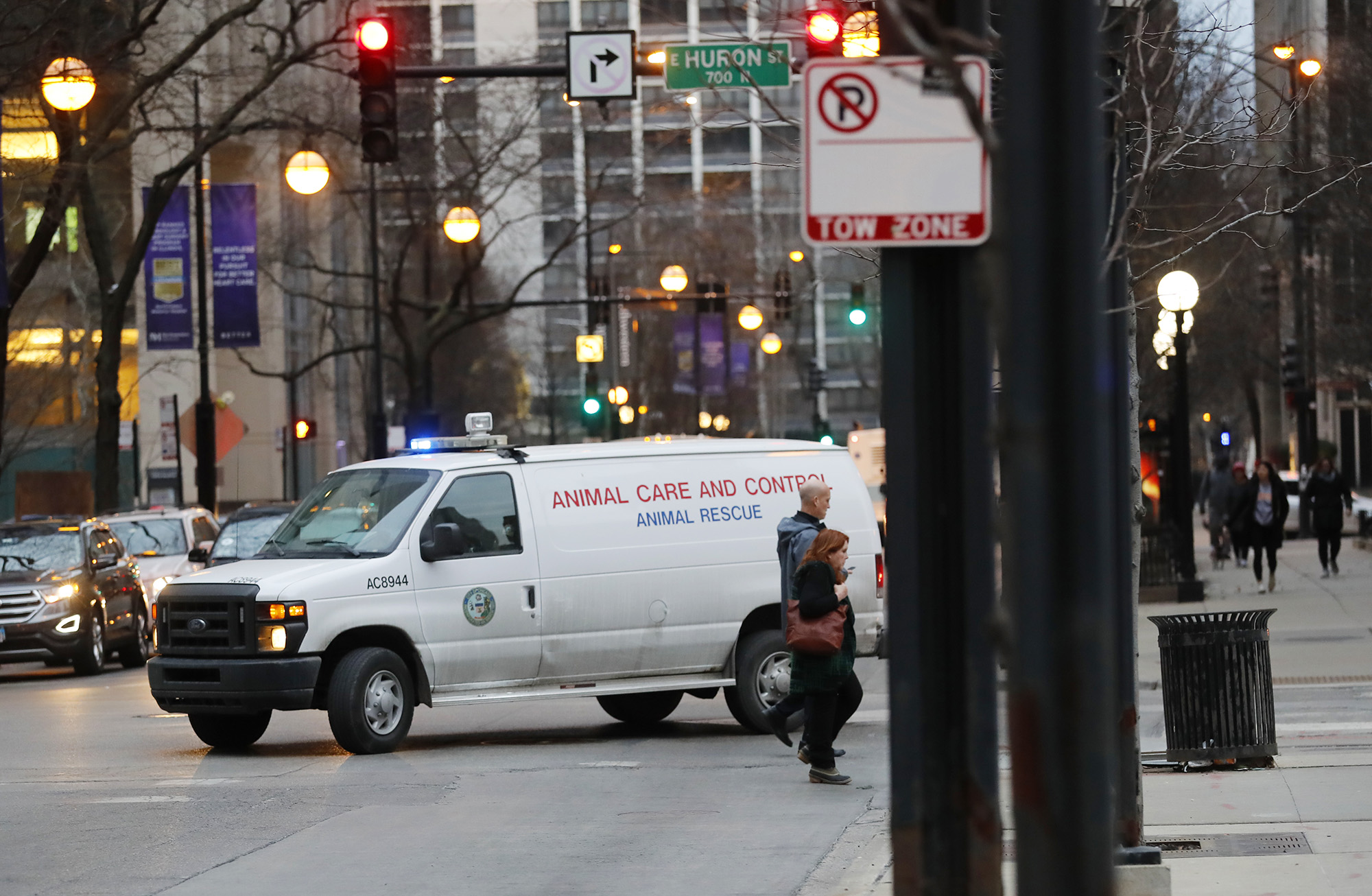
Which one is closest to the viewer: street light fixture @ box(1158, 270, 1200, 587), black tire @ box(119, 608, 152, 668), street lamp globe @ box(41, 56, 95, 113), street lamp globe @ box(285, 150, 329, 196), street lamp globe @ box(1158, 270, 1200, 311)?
street lamp globe @ box(41, 56, 95, 113)

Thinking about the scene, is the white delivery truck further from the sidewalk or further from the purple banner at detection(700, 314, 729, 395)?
the purple banner at detection(700, 314, 729, 395)

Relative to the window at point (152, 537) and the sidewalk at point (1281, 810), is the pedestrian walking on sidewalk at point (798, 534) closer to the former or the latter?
the sidewalk at point (1281, 810)

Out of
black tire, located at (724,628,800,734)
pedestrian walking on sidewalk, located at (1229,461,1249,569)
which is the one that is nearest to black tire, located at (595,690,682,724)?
black tire, located at (724,628,800,734)

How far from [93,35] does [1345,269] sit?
24.2m

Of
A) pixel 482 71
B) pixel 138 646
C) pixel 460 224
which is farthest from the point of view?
pixel 460 224

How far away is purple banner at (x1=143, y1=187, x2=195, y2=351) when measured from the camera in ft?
105

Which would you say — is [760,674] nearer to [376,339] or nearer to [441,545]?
[441,545]

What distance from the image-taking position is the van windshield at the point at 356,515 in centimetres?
1449

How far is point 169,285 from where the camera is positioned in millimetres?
32125

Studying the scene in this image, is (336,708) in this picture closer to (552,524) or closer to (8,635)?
(552,524)

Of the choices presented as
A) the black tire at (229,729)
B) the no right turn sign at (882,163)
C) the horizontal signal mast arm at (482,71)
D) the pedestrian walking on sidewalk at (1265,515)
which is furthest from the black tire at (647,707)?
the pedestrian walking on sidewalk at (1265,515)

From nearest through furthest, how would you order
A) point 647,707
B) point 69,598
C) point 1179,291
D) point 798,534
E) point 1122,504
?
point 1122,504 → point 798,534 → point 647,707 → point 69,598 → point 1179,291

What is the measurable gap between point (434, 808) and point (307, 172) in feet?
48.8

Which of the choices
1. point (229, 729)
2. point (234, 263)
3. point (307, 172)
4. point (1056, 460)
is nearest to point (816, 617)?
point (229, 729)
